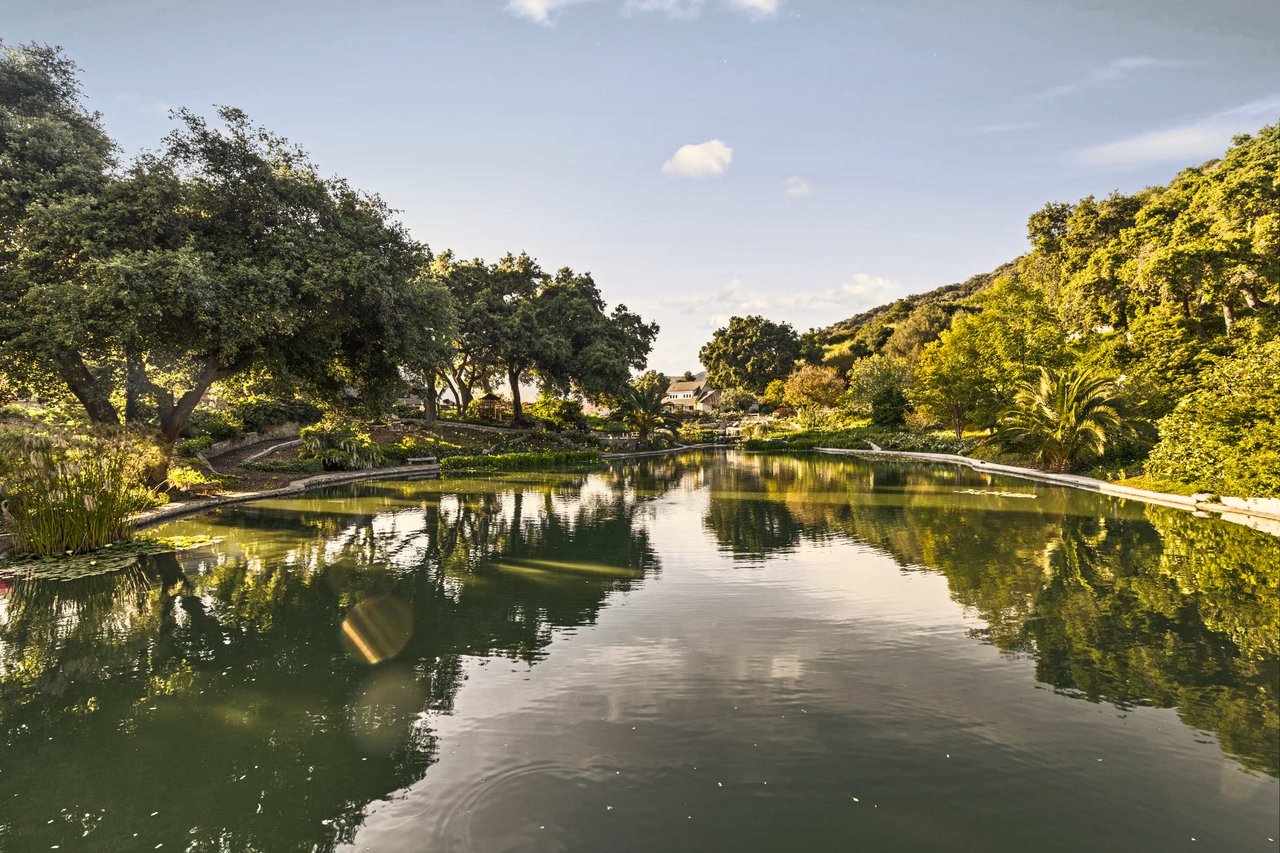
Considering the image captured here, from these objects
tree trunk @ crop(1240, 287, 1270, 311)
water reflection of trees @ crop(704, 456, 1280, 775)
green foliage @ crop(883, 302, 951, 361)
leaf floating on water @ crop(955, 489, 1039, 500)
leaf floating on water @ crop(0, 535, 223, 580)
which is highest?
green foliage @ crop(883, 302, 951, 361)

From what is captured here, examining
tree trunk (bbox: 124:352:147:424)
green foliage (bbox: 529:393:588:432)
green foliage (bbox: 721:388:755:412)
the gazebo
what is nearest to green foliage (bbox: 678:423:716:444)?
green foliage (bbox: 529:393:588:432)

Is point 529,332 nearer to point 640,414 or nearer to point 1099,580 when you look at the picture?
point 640,414

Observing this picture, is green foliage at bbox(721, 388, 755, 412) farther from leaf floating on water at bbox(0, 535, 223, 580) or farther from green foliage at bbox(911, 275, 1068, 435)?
leaf floating on water at bbox(0, 535, 223, 580)

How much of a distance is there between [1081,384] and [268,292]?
1107 inches

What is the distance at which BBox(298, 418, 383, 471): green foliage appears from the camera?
26125 millimetres

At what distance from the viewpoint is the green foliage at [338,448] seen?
85.7 feet

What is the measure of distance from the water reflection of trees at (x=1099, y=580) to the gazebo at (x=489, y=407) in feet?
91.4

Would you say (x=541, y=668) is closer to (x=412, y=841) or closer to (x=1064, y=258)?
(x=412, y=841)

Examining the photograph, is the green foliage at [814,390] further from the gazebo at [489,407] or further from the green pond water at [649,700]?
the green pond water at [649,700]

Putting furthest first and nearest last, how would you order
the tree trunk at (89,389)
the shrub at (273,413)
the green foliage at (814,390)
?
1. the green foliage at (814,390)
2. the shrub at (273,413)
3. the tree trunk at (89,389)

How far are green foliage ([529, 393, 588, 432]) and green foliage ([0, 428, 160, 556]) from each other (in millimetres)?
31781

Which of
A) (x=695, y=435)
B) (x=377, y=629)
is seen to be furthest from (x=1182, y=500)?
(x=695, y=435)

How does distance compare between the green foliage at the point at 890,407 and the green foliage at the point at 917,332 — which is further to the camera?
the green foliage at the point at 917,332


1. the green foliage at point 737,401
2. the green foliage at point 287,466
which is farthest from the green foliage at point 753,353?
the green foliage at point 287,466
